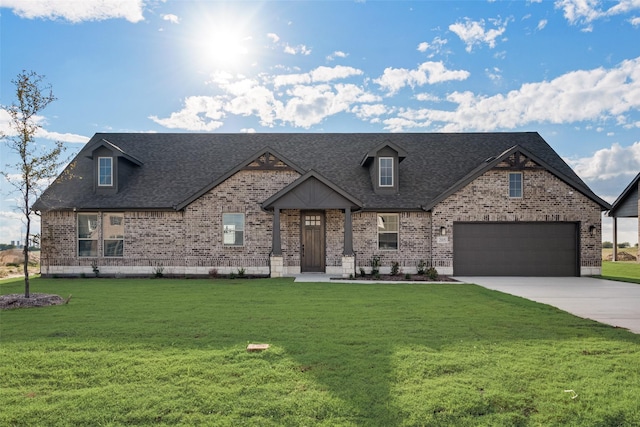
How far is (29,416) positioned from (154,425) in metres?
1.45

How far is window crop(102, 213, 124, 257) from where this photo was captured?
18.5 m

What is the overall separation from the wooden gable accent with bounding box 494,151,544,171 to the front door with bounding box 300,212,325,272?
8.58 meters

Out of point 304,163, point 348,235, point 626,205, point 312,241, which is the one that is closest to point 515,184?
point 348,235

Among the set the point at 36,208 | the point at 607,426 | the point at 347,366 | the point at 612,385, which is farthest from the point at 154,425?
the point at 36,208

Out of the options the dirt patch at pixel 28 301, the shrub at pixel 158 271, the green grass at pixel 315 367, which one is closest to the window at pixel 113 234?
the shrub at pixel 158 271

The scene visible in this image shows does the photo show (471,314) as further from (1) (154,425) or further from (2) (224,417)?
(1) (154,425)

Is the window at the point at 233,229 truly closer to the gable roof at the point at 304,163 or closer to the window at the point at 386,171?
the gable roof at the point at 304,163

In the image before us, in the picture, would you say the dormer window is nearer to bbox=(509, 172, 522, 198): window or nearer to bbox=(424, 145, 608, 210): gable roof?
bbox=(424, 145, 608, 210): gable roof

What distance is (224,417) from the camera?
13.8 ft

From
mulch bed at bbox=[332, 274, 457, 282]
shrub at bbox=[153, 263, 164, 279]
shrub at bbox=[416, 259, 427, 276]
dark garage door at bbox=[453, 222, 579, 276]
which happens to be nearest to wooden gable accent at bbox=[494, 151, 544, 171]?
dark garage door at bbox=[453, 222, 579, 276]

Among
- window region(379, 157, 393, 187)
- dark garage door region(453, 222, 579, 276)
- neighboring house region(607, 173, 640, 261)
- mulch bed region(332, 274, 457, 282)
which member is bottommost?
mulch bed region(332, 274, 457, 282)

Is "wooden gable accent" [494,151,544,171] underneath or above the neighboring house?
above

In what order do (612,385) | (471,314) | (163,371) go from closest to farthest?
(612,385)
(163,371)
(471,314)

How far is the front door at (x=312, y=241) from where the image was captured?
730 inches
